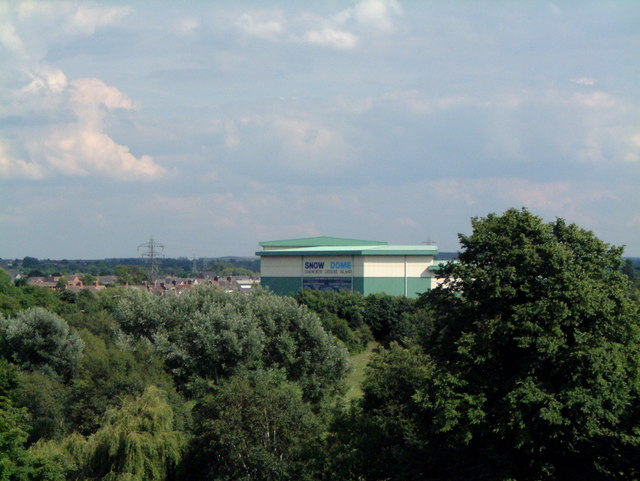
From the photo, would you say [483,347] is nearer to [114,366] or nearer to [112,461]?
[112,461]

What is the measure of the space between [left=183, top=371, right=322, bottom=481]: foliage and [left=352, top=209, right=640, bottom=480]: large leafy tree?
4.40m

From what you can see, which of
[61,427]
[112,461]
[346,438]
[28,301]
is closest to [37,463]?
[112,461]

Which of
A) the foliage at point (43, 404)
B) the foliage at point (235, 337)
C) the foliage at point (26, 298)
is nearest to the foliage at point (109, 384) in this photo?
the foliage at point (43, 404)

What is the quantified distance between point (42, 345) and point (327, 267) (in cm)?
5717

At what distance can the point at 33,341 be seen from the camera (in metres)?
42.9

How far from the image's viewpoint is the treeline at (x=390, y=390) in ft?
69.0

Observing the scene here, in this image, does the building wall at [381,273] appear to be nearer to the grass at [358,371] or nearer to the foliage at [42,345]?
the grass at [358,371]

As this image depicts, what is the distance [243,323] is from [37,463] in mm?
14598

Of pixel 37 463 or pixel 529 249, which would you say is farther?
pixel 37 463

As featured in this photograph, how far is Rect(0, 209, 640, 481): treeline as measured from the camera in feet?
69.0

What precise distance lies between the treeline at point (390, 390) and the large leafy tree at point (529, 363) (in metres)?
0.05

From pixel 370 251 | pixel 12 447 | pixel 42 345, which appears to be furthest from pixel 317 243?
pixel 12 447

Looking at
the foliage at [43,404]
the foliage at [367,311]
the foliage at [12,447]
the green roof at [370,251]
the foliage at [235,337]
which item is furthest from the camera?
the green roof at [370,251]

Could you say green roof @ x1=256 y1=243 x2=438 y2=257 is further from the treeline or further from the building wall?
the treeline
